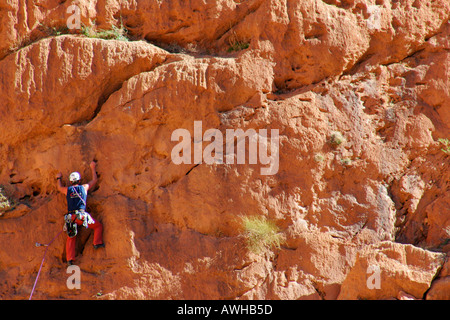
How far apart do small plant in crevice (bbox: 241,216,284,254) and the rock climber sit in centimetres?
224

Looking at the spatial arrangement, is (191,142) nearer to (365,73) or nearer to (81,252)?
(81,252)

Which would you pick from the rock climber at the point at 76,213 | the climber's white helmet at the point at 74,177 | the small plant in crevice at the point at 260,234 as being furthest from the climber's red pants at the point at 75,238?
the small plant in crevice at the point at 260,234

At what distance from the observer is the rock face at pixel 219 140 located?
7.67m

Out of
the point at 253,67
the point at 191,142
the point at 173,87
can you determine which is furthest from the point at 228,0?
the point at 191,142

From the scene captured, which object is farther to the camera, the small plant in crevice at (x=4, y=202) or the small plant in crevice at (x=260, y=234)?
the small plant in crevice at (x=4, y=202)

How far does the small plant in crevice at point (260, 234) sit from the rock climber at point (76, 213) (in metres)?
2.24

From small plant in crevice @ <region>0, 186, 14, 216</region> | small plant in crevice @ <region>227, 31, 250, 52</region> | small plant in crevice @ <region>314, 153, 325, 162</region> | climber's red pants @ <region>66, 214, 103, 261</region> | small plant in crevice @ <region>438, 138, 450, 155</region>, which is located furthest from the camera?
small plant in crevice @ <region>227, 31, 250, 52</region>

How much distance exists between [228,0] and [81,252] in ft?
15.6

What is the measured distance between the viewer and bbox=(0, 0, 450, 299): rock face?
7668 millimetres

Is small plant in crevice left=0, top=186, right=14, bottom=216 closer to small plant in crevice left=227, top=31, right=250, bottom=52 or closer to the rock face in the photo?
the rock face

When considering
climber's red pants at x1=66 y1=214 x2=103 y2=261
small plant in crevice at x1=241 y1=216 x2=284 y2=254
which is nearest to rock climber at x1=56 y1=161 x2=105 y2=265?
climber's red pants at x1=66 y1=214 x2=103 y2=261

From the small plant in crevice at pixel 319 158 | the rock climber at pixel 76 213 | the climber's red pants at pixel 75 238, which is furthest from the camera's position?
the small plant in crevice at pixel 319 158

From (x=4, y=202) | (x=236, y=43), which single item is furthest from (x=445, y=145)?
(x=4, y=202)

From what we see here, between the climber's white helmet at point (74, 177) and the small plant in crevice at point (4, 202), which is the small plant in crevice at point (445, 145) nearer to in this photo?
the climber's white helmet at point (74, 177)
